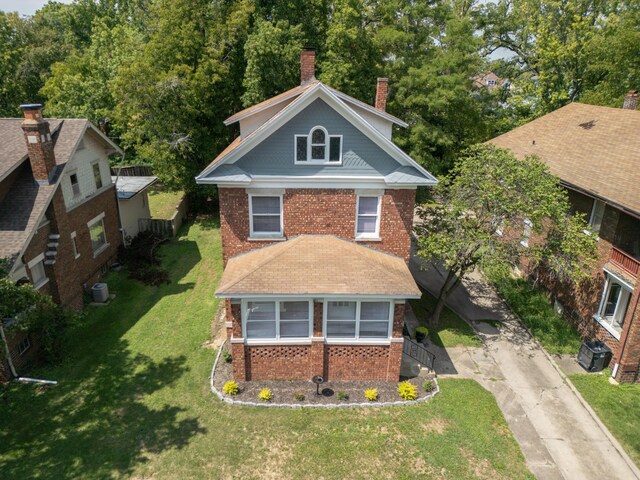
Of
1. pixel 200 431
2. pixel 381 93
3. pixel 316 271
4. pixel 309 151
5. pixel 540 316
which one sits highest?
pixel 381 93

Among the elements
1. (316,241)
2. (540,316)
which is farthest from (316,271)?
(540,316)

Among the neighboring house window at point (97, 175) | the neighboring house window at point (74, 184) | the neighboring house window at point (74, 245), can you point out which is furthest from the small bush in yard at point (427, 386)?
the neighboring house window at point (97, 175)

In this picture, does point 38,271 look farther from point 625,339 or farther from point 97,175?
point 625,339

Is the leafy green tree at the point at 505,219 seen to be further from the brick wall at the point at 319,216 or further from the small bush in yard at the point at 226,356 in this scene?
the small bush in yard at the point at 226,356

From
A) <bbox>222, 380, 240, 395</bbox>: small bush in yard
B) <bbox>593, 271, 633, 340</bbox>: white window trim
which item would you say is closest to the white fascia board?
<bbox>222, 380, 240, 395</bbox>: small bush in yard

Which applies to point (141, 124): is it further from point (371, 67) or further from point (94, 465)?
point (94, 465)

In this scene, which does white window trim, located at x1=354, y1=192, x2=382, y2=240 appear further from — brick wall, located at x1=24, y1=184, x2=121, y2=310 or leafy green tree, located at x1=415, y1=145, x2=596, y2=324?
brick wall, located at x1=24, y1=184, x2=121, y2=310
